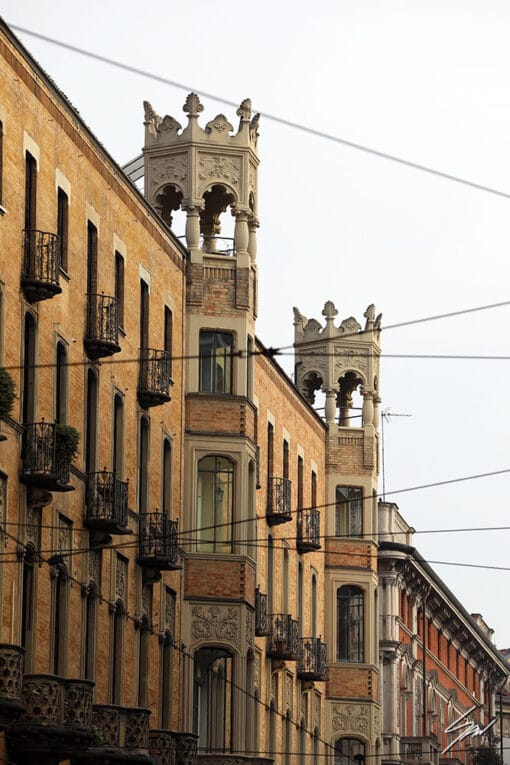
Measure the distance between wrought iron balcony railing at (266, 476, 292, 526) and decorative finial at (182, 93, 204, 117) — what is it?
40.1ft

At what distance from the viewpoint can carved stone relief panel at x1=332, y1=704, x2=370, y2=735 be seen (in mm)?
74438

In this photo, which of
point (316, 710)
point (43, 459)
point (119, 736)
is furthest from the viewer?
point (316, 710)

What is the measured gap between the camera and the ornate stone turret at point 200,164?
57812 millimetres

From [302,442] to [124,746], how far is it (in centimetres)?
2511

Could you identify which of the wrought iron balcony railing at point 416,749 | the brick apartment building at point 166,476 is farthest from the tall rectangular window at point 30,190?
the wrought iron balcony railing at point 416,749

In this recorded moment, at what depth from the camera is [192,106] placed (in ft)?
190

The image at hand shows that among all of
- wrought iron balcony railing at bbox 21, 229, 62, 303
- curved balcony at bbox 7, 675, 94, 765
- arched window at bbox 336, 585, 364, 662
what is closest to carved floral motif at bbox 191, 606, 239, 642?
curved balcony at bbox 7, 675, 94, 765

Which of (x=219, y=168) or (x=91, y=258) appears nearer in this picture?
(x=91, y=258)

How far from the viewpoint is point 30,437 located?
143 ft

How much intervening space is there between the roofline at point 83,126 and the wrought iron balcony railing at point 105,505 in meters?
7.11

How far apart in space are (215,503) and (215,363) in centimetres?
359

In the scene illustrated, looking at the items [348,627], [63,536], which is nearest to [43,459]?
[63,536]

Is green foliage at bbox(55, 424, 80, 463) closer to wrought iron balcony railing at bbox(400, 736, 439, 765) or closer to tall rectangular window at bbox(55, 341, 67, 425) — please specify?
tall rectangular window at bbox(55, 341, 67, 425)

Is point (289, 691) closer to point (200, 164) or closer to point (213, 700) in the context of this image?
point (213, 700)
